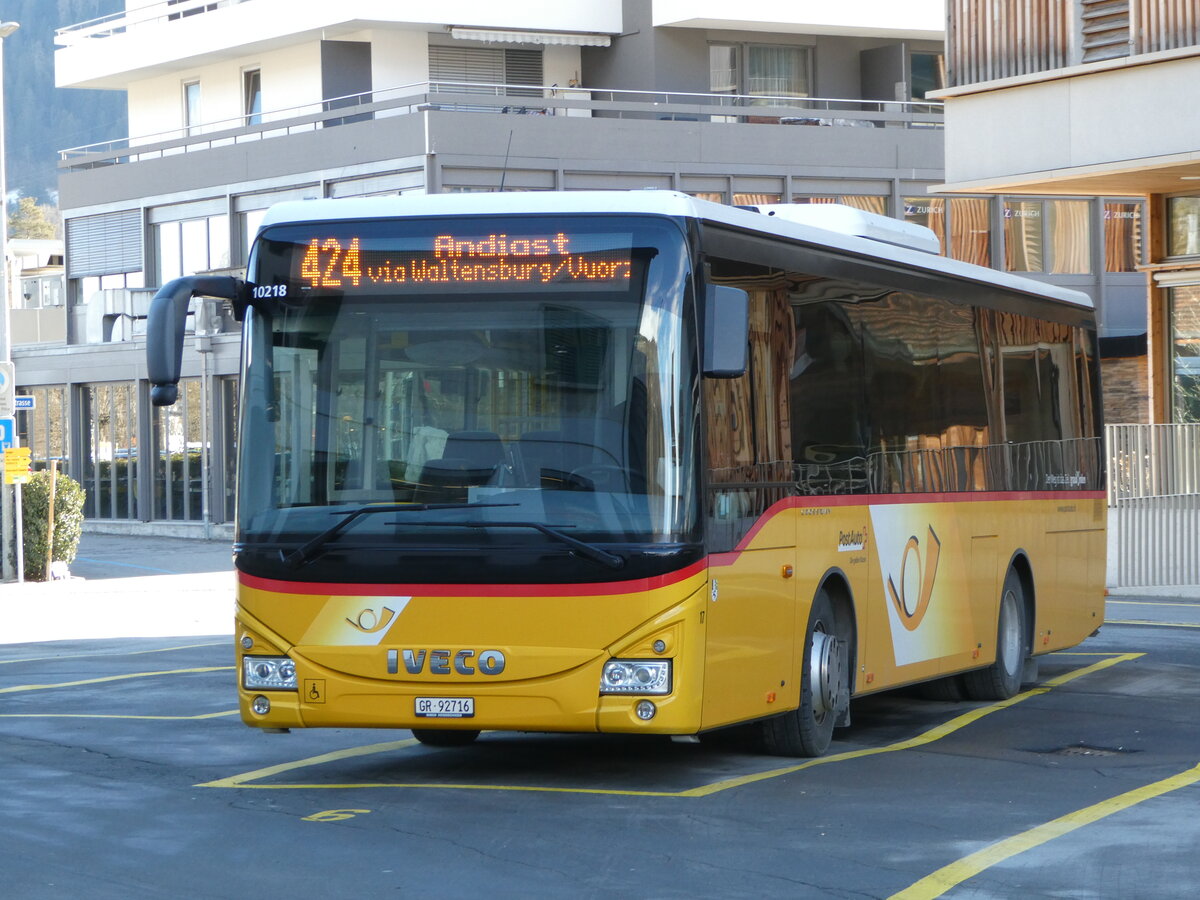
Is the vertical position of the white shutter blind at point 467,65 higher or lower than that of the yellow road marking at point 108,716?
higher

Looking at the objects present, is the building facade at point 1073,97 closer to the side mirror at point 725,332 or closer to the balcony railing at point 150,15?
the side mirror at point 725,332

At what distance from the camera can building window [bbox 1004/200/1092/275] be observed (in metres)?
42.3

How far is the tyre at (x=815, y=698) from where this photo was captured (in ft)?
36.2

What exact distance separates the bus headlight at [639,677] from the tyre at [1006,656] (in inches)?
202

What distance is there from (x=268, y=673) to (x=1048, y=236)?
35069 mm

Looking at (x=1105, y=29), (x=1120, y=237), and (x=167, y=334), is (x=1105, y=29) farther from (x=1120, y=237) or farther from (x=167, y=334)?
(x=1120, y=237)

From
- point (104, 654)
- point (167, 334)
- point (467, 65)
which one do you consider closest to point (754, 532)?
point (167, 334)

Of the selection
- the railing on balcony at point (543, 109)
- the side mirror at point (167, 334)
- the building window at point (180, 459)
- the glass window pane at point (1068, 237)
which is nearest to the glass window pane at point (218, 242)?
the railing on balcony at point (543, 109)

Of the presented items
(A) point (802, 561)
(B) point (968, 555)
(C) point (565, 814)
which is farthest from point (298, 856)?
(B) point (968, 555)

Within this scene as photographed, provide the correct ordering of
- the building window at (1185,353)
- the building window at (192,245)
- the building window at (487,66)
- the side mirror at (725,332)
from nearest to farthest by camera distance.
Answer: the side mirror at (725,332) → the building window at (1185,353) → the building window at (192,245) → the building window at (487,66)

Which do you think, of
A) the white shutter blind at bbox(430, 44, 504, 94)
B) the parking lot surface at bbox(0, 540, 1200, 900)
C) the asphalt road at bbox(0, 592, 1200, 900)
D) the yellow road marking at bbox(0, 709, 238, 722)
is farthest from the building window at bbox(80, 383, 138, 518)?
the yellow road marking at bbox(0, 709, 238, 722)

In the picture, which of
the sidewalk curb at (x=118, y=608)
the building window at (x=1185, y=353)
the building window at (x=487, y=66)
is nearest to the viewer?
the sidewalk curb at (x=118, y=608)

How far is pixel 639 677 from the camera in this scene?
9.52 m

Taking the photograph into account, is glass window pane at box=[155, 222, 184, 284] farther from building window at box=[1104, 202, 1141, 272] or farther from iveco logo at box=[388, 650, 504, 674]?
iveco logo at box=[388, 650, 504, 674]
